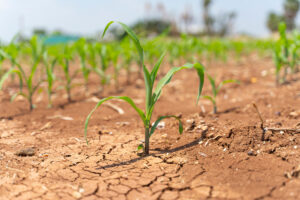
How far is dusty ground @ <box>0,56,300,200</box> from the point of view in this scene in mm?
1364

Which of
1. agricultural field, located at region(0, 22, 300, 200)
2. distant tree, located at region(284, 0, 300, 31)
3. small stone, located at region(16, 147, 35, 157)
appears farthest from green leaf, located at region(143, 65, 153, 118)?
distant tree, located at region(284, 0, 300, 31)

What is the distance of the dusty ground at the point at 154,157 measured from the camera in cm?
136

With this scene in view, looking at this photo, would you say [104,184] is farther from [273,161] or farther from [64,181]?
[273,161]

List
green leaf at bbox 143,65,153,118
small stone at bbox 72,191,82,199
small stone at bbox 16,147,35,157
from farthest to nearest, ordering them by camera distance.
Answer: small stone at bbox 16,147,35,157
green leaf at bbox 143,65,153,118
small stone at bbox 72,191,82,199

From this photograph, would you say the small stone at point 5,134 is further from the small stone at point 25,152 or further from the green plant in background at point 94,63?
the green plant in background at point 94,63

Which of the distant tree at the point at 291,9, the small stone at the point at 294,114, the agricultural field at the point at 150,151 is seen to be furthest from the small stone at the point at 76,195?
the distant tree at the point at 291,9

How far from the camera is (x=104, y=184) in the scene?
1.44 metres

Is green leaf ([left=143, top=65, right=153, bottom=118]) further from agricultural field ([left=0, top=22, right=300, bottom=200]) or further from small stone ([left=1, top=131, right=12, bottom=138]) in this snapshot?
small stone ([left=1, top=131, right=12, bottom=138])

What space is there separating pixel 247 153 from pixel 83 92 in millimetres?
2607

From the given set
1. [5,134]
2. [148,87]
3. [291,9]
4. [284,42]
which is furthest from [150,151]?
[291,9]

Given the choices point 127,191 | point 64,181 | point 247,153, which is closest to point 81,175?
point 64,181

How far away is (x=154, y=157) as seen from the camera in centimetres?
171

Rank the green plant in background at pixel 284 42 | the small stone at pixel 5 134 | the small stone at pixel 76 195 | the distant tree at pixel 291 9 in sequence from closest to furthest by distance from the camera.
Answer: the small stone at pixel 76 195 → the small stone at pixel 5 134 → the green plant in background at pixel 284 42 → the distant tree at pixel 291 9

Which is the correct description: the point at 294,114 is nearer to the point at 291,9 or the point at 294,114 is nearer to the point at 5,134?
the point at 5,134
